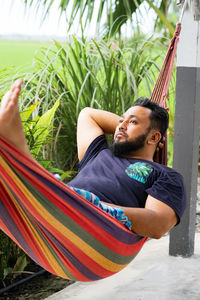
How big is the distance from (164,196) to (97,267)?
38 cm

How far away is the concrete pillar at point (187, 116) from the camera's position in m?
2.59

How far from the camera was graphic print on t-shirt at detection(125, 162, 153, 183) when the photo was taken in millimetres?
1973

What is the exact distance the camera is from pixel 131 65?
3.69m

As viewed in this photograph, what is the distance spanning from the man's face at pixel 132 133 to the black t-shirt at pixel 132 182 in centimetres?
5

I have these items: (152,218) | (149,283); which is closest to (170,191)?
(152,218)

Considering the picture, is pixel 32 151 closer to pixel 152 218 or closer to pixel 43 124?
pixel 43 124

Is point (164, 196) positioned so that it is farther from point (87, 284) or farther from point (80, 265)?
point (87, 284)

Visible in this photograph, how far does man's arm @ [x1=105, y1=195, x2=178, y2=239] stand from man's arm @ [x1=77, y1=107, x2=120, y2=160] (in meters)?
0.54

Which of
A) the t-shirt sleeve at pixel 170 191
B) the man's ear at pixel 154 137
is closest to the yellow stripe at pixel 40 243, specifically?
the t-shirt sleeve at pixel 170 191

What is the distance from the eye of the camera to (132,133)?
2080mm

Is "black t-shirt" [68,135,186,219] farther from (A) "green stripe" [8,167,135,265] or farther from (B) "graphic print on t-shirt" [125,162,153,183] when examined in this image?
(A) "green stripe" [8,167,135,265]

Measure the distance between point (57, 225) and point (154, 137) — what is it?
758 mm

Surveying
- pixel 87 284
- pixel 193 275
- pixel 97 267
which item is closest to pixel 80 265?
pixel 97 267

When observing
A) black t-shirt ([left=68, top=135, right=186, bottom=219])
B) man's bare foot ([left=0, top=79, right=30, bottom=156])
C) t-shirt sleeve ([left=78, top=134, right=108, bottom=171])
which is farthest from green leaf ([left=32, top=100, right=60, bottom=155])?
man's bare foot ([left=0, top=79, right=30, bottom=156])
